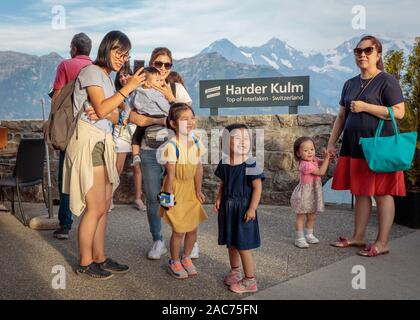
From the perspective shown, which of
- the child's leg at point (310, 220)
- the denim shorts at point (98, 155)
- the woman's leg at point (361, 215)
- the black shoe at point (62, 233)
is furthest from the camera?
the black shoe at point (62, 233)

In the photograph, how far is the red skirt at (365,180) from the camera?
3.93 meters

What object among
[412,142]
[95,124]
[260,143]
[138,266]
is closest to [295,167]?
[260,143]

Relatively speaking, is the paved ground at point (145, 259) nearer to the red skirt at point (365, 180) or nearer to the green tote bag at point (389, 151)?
the red skirt at point (365, 180)

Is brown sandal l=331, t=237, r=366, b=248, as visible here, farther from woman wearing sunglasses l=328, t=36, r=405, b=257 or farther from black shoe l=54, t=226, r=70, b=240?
black shoe l=54, t=226, r=70, b=240

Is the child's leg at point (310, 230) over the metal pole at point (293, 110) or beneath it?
beneath

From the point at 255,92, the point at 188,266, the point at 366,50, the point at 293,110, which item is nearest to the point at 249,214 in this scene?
the point at 188,266

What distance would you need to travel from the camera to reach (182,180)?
341 centimetres

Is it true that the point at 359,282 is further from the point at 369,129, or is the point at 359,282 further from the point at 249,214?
the point at 369,129

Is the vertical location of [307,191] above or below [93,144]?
below

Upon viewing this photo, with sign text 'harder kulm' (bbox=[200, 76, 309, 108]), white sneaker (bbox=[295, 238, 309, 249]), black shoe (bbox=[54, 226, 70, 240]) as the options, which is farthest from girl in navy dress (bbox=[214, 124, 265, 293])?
sign text 'harder kulm' (bbox=[200, 76, 309, 108])

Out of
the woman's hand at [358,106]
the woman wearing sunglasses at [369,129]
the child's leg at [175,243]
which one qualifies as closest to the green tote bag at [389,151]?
the woman wearing sunglasses at [369,129]

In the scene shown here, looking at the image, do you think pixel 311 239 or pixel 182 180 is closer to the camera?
pixel 182 180

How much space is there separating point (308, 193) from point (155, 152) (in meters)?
1.57

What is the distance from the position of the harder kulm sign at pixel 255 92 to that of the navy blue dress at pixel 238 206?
3836 millimetres
